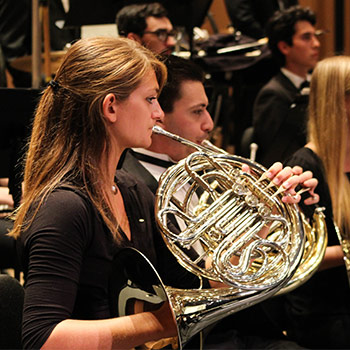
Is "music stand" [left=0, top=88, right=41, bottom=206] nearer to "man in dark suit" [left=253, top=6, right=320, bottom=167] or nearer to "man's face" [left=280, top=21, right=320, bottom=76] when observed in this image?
"man in dark suit" [left=253, top=6, right=320, bottom=167]

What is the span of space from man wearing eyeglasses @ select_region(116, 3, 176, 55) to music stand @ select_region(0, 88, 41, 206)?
0.99 metres

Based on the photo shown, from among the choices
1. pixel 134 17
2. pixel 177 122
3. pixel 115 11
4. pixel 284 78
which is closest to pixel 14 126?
pixel 177 122

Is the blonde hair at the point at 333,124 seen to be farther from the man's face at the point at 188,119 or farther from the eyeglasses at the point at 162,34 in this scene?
the eyeglasses at the point at 162,34

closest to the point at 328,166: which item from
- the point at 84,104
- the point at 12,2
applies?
the point at 84,104

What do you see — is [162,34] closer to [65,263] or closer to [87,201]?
[87,201]

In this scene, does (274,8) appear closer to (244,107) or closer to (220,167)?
(244,107)

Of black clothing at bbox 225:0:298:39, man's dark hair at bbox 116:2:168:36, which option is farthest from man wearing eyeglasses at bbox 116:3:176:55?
black clothing at bbox 225:0:298:39

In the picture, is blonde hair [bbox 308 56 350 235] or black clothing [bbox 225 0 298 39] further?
black clothing [bbox 225 0 298 39]

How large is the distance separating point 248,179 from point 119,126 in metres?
0.33

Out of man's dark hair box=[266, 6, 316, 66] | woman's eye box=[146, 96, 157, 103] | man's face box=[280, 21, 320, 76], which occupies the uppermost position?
woman's eye box=[146, 96, 157, 103]

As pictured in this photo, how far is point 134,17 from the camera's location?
2.88 meters

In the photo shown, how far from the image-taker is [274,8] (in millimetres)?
4688

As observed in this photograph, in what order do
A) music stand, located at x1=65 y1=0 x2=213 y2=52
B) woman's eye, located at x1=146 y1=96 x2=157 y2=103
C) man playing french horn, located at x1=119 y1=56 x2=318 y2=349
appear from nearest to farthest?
woman's eye, located at x1=146 y1=96 x2=157 y2=103 < man playing french horn, located at x1=119 y1=56 x2=318 y2=349 < music stand, located at x1=65 y1=0 x2=213 y2=52

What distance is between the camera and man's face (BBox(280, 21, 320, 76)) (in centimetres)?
386
